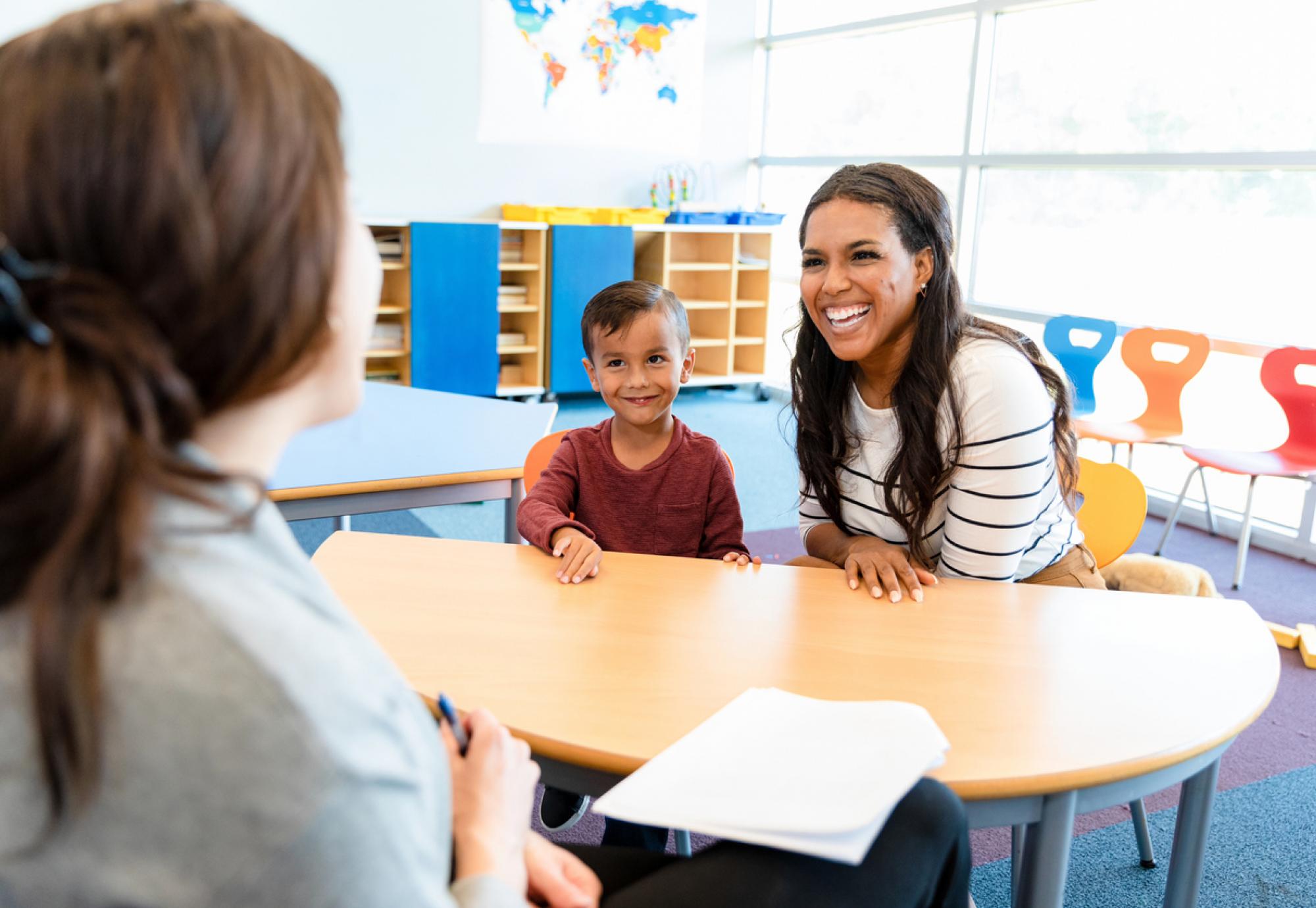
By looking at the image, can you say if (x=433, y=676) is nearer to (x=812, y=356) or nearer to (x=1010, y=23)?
(x=812, y=356)

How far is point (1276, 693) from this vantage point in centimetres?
245

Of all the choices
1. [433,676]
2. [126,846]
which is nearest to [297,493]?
[433,676]

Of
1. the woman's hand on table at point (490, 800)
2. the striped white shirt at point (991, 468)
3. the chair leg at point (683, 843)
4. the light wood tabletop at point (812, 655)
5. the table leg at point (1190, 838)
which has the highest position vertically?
the striped white shirt at point (991, 468)

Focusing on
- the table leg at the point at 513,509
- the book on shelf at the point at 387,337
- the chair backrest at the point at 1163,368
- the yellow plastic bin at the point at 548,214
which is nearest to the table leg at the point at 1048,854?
the table leg at the point at 513,509

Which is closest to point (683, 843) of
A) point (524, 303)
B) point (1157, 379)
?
point (1157, 379)

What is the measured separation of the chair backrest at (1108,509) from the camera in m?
1.89

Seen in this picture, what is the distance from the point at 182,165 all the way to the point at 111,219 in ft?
0.15

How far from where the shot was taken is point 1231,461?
3322mm

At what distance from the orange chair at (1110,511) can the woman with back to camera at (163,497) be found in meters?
1.60

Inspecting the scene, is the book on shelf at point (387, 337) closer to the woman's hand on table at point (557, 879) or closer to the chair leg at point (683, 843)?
the chair leg at point (683, 843)

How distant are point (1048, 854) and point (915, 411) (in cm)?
79

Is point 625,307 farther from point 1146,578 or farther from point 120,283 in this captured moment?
point 120,283

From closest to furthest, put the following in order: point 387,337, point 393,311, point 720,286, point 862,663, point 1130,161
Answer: point 862,663
point 1130,161
point 393,311
point 387,337
point 720,286

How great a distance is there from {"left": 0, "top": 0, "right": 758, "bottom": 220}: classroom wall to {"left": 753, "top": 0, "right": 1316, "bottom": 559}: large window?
134 cm
